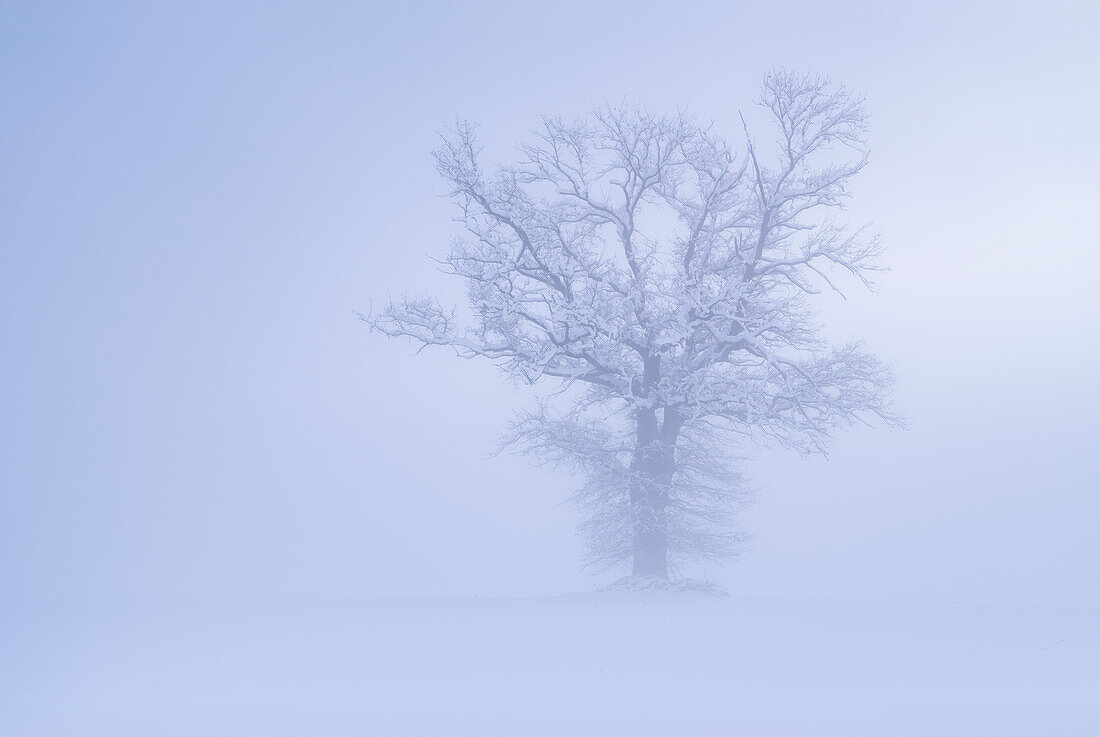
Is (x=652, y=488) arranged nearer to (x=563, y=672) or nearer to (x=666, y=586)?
(x=666, y=586)

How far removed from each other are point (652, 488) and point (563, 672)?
8.73 meters

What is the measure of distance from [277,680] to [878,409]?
12943 mm

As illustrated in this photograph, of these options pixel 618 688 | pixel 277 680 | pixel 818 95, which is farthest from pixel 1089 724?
pixel 818 95

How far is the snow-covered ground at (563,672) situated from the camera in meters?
8.91

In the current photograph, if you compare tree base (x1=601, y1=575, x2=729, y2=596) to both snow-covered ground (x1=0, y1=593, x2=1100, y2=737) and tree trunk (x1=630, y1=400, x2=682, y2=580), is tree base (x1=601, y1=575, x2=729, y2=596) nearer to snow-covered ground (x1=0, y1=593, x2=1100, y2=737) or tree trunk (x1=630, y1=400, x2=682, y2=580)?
tree trunk (x1=630, y1=400, x2=682, y2=580)

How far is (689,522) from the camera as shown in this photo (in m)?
23.8

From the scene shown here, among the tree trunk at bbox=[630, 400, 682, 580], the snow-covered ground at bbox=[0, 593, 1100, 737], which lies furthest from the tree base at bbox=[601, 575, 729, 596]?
the snow-covered ground at bbox=[0, 593, 1100, 737]

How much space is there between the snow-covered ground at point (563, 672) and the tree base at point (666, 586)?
1.74m

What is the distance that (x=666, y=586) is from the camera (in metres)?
17.4

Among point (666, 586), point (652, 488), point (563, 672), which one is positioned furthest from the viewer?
point (652, 488)

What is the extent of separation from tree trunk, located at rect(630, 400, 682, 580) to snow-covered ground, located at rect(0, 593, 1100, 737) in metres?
3.43

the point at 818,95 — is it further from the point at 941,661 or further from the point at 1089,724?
the point at 1089,724

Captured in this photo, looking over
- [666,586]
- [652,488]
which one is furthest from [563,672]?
[652,488]

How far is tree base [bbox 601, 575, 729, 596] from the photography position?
17203 millimetres
